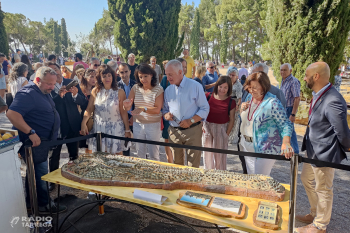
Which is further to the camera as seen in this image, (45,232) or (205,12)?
(205,12)

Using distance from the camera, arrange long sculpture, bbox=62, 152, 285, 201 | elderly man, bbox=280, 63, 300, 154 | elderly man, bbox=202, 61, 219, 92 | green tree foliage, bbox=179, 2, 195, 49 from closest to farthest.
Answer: long sculpture, bbox=62, 152, 285, 201 < elderly man, bbox=280, 63, 300, 154 < elderly man, bbox=202, 61, 219, 92 < green tree foliage, bbox=179, 2, 195, 49

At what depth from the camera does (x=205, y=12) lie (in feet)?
160

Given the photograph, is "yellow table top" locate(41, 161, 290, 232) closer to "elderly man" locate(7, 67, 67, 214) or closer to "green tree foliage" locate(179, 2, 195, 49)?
"elderly man" locate(7, 67, 67, 214)

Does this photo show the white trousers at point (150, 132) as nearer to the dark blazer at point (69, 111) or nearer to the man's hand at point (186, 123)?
the man's hand at point (186, 123)

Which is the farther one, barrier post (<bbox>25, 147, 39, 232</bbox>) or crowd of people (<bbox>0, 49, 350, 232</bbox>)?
crowd of people (<bbox>0, 49, 350, 232</bbox>)

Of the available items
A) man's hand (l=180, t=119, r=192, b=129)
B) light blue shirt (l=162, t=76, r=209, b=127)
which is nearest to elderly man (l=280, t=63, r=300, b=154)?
light blue shirt (l=162, t=76, r=209, b=127)

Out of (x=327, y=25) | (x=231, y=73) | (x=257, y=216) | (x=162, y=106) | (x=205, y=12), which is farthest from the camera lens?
(x=205, y=12)

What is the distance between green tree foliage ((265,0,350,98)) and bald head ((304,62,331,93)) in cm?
618

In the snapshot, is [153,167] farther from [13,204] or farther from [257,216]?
[13,204]

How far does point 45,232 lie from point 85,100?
1853 mm

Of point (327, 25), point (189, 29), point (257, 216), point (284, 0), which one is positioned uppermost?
point (189, 29)

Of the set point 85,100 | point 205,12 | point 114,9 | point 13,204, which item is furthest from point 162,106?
point 205,12

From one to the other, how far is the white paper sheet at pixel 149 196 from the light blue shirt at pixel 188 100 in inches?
59.2

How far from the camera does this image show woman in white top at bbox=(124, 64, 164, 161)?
346 centimetres
